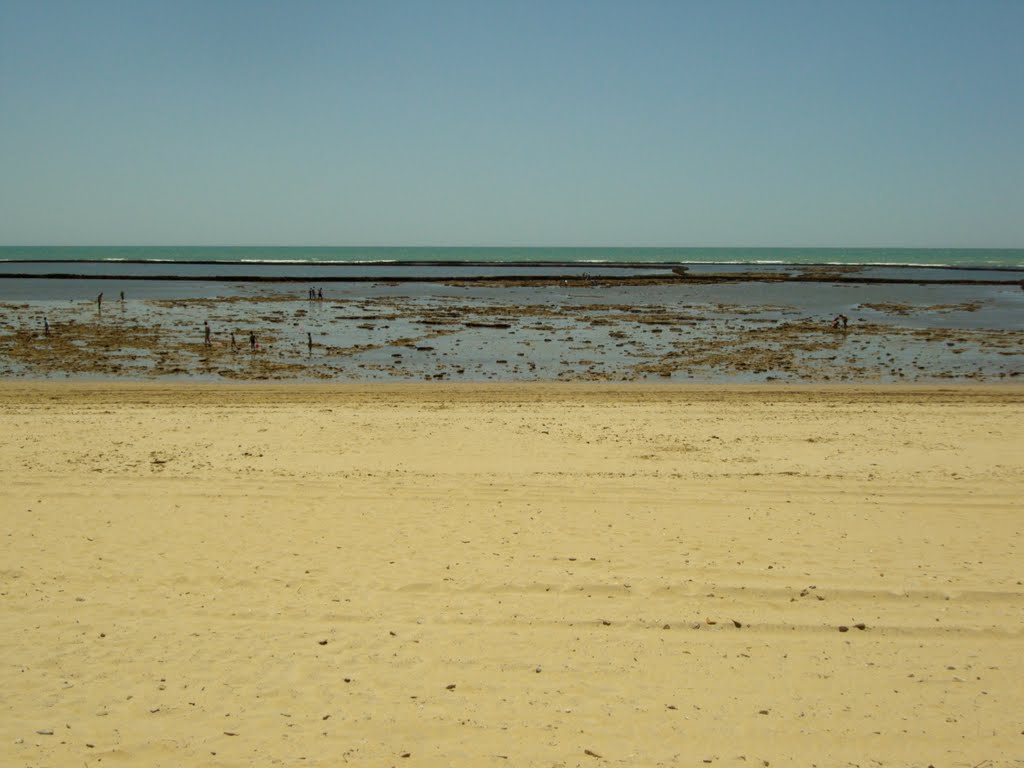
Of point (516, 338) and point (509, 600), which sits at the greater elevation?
point (516, 338)

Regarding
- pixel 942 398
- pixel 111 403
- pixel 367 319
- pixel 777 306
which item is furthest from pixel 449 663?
pixel 777 306

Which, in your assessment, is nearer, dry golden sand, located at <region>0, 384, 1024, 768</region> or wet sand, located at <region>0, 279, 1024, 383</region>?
dry golden sand, located at <region>0, 384, 1024, 768</region>

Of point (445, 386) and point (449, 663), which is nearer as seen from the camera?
point (449, 663)

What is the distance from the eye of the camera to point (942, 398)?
19625 millimetres

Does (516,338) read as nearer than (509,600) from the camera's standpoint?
No

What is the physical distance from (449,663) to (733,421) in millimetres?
11219

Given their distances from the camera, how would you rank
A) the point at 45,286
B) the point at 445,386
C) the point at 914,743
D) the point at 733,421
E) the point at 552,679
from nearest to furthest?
1. the point at 914,743
2. the point at 552,679
3. the point at 733,421
4. the point at 445,386
5. the point at 45,286

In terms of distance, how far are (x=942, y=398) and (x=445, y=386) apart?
1259cm

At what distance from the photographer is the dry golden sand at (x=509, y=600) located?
17.5 feet

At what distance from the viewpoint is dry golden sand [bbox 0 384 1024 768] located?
5.34m

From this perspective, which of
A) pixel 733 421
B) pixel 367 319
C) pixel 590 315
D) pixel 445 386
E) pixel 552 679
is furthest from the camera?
pixel 590 315

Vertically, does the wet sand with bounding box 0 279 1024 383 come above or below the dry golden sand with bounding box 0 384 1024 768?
above

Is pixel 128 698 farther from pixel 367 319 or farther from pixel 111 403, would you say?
pixel 367 319

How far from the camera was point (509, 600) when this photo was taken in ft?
24.3
